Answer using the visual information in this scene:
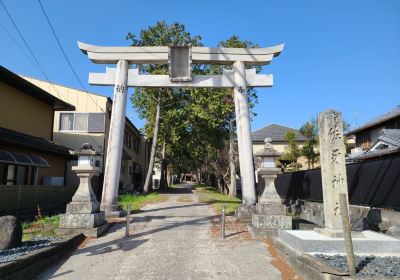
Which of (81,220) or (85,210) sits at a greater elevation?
(85,210)

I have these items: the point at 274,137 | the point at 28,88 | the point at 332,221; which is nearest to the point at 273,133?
the point at 274,137

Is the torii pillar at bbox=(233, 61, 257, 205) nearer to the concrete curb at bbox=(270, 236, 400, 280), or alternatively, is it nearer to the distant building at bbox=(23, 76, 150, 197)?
the concrete curb at bbox=(270, 236, 400, 280)

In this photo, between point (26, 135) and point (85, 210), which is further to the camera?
point (26, 135)

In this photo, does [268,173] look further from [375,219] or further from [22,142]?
[22,142]

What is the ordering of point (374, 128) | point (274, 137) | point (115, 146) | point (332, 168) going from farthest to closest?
point (274, 137) → point (374, 128) → point (115, 146) → point (332, 168)

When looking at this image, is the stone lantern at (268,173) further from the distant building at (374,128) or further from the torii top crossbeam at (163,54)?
the distant building at (374,128)

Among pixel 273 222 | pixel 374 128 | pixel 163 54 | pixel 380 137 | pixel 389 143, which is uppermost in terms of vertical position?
pixel 163 54

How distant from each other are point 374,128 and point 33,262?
27.4 metres

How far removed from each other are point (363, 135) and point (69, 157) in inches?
945

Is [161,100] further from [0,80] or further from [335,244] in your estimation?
[335,244]

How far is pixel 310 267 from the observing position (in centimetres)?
629

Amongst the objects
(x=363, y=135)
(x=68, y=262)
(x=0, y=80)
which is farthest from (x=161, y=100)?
(x=68, y=262)

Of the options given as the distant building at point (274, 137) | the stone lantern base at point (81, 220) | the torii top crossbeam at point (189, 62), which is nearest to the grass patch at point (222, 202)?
the torii top crossbeam at point (189, 62)

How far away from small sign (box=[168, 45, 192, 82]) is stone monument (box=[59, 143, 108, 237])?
529 cm
